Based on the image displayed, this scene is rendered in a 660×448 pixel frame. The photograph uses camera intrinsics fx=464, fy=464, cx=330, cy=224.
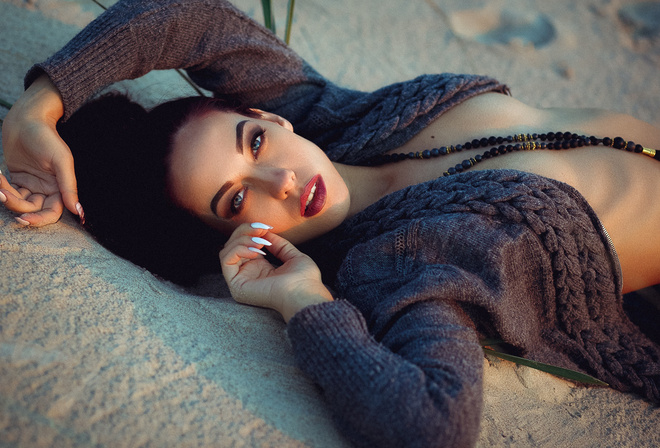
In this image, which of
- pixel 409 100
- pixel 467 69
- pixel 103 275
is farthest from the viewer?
pixel 467 69

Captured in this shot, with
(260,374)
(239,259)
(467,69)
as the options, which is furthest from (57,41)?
(467,69)

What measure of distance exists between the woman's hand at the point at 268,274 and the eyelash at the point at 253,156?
7 centimetres

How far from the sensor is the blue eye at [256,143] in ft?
5.56

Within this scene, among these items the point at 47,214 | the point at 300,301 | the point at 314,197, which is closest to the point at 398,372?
the point at 300,301

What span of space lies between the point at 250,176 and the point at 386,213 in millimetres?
506

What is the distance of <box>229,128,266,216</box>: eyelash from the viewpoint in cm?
168

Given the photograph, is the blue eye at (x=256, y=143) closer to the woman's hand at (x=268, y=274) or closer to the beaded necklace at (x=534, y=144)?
the woman's hand at (x=268, y=274)

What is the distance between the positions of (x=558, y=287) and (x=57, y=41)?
2.77 meters

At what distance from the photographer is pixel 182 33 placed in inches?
78.1

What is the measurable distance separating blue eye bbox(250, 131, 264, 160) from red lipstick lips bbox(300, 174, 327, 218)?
0.74 ft

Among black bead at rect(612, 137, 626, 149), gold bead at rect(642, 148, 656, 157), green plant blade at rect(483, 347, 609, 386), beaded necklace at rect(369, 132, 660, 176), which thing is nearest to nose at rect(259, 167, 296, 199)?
beaded necklace at rect(369, 132, 660, 176)

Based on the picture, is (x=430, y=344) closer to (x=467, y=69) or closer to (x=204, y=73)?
(x=204, y=73)

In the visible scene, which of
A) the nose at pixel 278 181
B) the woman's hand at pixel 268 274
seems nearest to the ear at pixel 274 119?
the nose at pixel 278 181

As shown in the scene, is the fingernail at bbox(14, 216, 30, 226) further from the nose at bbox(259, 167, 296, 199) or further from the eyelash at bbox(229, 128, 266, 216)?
the nose at bbox(259, 167, 296, 199)
